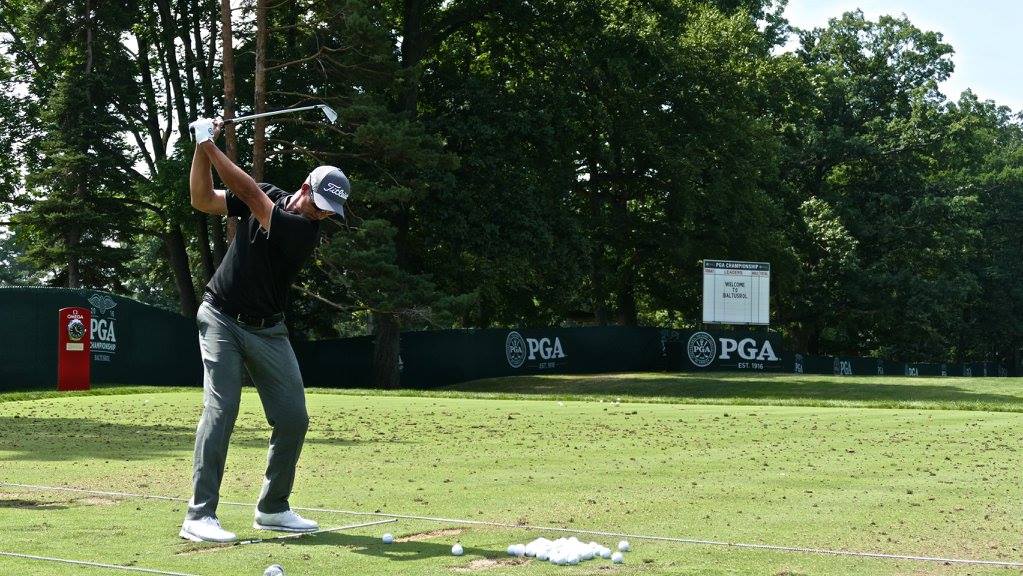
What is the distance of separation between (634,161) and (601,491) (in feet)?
116

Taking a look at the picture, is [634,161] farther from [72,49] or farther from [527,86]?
[72,49]

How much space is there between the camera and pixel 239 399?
290 inches

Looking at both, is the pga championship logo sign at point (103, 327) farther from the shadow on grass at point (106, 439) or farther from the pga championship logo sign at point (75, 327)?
the shadow on grass at point (106, 439)

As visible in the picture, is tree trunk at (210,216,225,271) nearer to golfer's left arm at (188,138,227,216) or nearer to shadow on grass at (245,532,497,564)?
golfer's left arm at (188,138,227,216)

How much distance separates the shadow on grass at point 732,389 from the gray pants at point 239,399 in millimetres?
20263

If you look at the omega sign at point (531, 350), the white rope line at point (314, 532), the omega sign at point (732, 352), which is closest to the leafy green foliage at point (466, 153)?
the omega sign at point (531, 350)

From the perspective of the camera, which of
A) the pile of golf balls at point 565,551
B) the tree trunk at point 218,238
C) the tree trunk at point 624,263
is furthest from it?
the tree trunk at point 624,263

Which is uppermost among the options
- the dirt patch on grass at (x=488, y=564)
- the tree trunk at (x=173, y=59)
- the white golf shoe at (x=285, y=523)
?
the tree trunk at (x=173, y=59)

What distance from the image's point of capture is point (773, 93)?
5059 cm

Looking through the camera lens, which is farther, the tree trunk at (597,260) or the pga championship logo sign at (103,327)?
the tree trunk at (597,260)

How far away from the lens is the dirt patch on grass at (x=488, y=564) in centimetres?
630

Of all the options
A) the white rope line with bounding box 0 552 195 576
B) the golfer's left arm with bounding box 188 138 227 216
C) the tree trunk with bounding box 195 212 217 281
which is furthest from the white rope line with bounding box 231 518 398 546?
the tree trunk with bounding box 195 212 217 281

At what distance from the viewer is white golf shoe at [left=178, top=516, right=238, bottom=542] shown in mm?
6977

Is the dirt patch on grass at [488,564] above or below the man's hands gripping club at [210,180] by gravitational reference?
below
